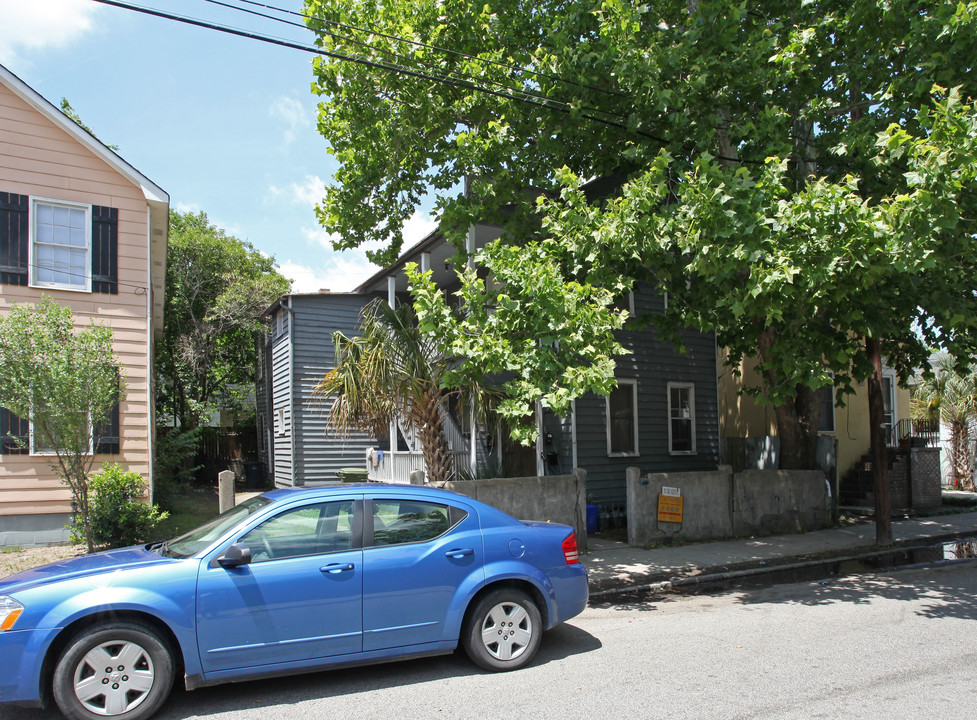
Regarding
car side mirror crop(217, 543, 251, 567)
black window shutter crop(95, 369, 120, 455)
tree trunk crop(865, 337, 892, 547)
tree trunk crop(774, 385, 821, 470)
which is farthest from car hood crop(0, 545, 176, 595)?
tree trunk crop(774, 385, 821, 470)

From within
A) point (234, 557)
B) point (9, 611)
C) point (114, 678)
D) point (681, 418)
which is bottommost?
point (114, 678)

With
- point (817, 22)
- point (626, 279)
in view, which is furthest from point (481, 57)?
point (817, 22)

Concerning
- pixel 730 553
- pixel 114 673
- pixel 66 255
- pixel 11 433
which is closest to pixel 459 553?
pixel 114 673

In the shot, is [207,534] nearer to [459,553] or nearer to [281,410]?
[459,553]

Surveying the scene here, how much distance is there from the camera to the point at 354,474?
15.9m

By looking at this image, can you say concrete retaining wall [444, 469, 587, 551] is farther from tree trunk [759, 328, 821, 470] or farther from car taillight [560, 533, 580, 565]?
tree trunk [759, 328, 821, 470]

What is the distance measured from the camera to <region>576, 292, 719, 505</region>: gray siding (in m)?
14.8

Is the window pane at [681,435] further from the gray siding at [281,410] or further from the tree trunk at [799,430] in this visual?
the gray siding at [281,410]

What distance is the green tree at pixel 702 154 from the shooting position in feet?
26.0

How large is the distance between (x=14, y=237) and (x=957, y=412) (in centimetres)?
2445

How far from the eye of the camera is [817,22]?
10.1m

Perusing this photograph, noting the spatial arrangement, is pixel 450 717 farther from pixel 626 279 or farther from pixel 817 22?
pixel 817 22

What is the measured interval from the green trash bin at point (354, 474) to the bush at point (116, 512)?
541 cm

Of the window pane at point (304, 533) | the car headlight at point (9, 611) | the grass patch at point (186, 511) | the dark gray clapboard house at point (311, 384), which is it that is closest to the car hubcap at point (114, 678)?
the car headlight at point (9, 611)
